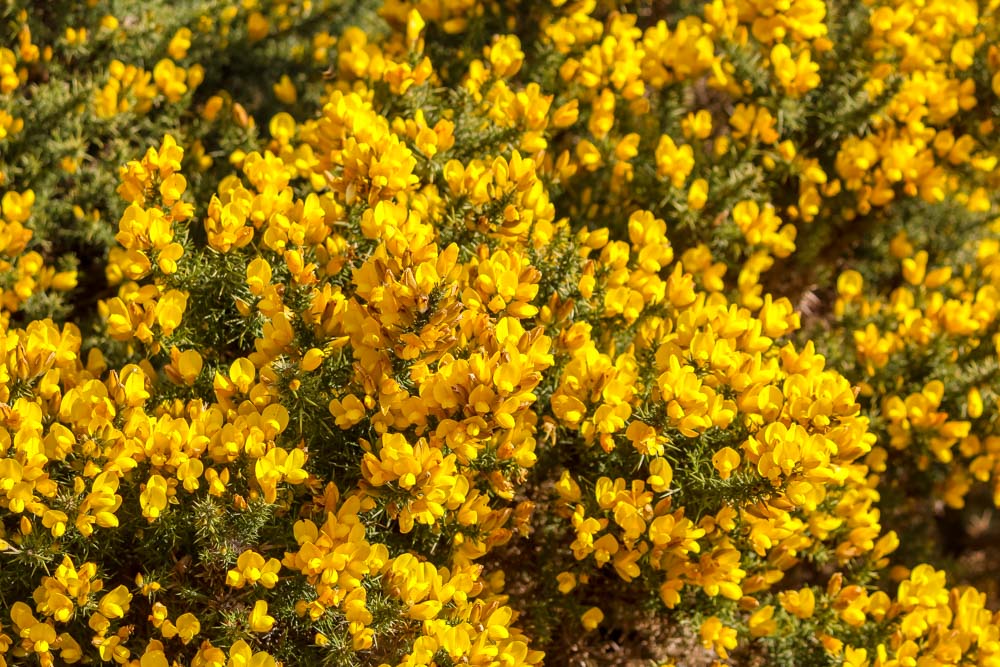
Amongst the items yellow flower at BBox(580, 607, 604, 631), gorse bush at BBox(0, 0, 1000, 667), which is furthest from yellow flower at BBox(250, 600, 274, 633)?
yellow flower at BBox(580, 607, 604, 631)

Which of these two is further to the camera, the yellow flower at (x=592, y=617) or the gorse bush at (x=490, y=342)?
the yellow flower at (x=592, y=617)

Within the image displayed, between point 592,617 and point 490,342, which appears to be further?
point 592,617

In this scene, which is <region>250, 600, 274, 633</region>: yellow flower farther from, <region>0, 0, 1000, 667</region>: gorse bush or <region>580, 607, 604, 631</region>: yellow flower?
<region>580, 607, 604, 631</region>: yellow flower

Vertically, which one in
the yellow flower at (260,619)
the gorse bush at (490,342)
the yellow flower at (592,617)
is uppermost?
the gorse bush at (490,342)

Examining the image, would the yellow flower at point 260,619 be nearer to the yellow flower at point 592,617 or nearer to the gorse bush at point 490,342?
the gorse bush at point 490,342

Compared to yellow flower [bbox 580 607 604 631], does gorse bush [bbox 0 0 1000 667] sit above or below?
above

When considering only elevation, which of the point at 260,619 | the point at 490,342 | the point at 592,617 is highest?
the point at 490,342

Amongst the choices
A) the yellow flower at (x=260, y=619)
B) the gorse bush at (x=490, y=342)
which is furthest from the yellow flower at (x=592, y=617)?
the yellow flower at (x=260, y=619)

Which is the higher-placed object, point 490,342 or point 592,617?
point 490,342

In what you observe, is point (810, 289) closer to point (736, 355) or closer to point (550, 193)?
point (550, 193)
